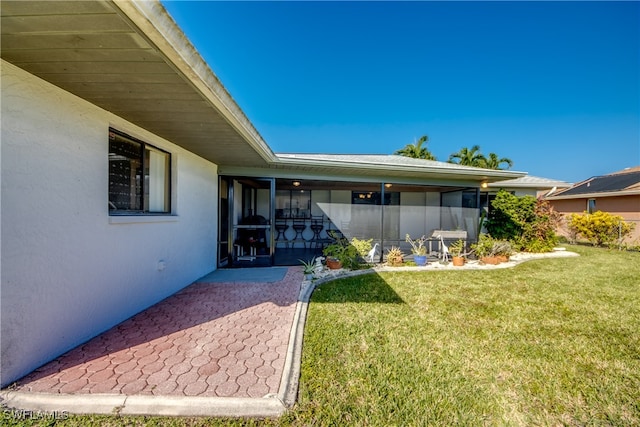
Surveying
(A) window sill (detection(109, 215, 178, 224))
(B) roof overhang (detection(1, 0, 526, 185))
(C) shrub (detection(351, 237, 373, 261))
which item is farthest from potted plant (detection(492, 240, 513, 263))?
(A) window sill (detection(109, 215, 178, 224))

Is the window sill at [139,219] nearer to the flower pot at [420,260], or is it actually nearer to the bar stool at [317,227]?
the flower pot at [420,260]

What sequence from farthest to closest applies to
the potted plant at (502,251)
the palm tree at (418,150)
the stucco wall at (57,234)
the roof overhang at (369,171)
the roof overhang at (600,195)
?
1. the palm tree at (418,150)
2. the roof overhang at (600,195)
3. the potted plant at (502,251)
4. the roof overhang at (369,171)
5. the stucco wall at (57,234)

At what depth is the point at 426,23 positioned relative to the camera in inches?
387

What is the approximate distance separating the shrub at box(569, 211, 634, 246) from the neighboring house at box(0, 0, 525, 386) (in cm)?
1324

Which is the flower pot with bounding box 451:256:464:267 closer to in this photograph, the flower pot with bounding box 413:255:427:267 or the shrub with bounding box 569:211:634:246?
the flower pot with bounding box 413:255:427:267

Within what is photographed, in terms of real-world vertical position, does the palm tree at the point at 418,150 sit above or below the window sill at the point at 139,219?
above

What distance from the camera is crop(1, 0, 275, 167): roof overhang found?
1474mm

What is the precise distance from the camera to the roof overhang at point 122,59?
147cm

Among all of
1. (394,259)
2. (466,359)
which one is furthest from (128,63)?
(394,259)

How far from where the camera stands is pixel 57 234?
7.88 ft

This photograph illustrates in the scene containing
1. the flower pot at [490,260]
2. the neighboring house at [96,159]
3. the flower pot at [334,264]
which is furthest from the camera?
the flower pot at [490,260]

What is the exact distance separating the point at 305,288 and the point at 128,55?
3918 mm

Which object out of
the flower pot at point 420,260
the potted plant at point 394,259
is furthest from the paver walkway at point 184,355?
the flower pot at point 420,260

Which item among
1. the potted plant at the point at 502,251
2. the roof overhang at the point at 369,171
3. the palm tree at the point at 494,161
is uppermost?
the palm tree at the point at 494,161
